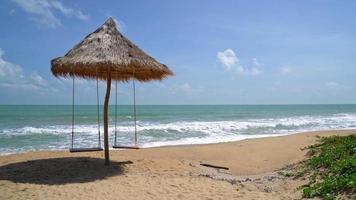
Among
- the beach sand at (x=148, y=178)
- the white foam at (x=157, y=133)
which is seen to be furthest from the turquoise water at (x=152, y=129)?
the beach sand at (x=148, y=178)

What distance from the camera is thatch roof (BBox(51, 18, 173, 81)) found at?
22.3ft

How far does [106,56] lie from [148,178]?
240 cm

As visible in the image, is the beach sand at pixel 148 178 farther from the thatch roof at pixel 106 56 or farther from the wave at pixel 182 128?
the wave at pixel 182 128

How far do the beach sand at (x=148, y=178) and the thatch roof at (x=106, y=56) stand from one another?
6.64ft

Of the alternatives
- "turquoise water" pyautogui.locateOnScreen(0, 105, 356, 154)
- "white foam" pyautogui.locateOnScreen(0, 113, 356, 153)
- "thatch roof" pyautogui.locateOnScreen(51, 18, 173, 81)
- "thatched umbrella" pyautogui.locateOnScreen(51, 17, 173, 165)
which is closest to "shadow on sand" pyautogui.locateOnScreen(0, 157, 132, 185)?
"thatched umbrella" pyautogui.locateOnScreen(51, 17, 173, 165)

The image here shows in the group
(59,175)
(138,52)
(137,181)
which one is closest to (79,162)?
(59,175)

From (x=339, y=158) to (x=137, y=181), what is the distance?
12.1 feet

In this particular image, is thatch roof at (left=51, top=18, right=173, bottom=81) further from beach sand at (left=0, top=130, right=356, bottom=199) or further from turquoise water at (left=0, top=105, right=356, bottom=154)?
turquoise water at (left=0, top=105, right=356, bottom=154)

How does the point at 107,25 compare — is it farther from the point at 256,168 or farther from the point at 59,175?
the point at 256,168

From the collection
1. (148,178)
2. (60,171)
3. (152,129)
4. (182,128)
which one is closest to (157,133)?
(152,129)

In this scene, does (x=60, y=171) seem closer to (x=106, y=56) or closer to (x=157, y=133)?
(x=106, y=56)

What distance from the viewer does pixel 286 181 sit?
643 cm

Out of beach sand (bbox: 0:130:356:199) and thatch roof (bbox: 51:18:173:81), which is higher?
thatch roof (bbox: 51:18:173:81)

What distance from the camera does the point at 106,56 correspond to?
6824 millimetres
